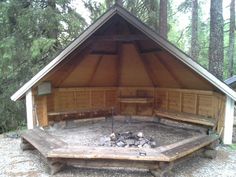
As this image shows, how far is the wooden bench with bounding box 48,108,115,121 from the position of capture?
8094 millimetres

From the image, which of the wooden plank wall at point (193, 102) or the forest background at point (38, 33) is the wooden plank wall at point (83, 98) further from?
the wooden plank wall at point (193, 102)

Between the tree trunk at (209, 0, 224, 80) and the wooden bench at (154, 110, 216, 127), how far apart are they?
5.09 ft

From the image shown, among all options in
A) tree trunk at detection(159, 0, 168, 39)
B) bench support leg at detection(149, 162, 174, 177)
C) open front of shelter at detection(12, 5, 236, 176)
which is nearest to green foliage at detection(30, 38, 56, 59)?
open front of shelter at detection(12, 5, 236, 176)

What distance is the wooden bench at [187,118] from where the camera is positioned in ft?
22.8

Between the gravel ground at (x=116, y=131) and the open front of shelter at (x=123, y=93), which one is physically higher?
the open front of shelter at (x=123, y=93)

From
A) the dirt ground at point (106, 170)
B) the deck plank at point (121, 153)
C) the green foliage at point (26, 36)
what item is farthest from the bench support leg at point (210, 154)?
the green foliage at point (26, 36)

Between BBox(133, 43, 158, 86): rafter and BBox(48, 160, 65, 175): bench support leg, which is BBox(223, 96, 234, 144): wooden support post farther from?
BBox(48, 160, 65, 175): bench support leg

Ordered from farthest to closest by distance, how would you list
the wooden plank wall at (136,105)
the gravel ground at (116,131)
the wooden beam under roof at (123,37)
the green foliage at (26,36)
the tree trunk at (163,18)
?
the tree trunk at (163,18), the wooden plank wall at (136,105), the green foliage at (26,36), the gravel ground at (116,131), the wooden beam under roof at (123,37)

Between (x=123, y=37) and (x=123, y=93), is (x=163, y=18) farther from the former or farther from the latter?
(x=123, y=37)

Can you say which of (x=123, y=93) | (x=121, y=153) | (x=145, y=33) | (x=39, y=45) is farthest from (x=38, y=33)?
A: (x=121, y=153)

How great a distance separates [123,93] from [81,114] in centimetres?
184

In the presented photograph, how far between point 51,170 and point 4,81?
5.94 m

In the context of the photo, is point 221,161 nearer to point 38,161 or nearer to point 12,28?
point 38,161

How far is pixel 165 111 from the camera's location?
335 inches
